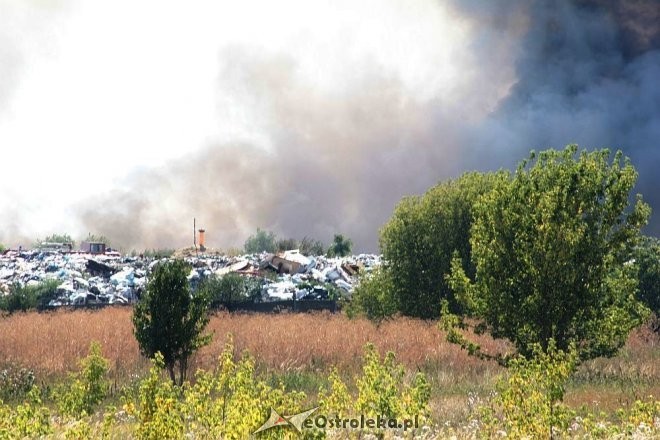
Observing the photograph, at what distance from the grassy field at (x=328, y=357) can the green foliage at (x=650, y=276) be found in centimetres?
460

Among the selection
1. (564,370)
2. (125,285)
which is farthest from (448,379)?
(125,285)

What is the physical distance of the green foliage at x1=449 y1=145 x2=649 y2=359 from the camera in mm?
13250

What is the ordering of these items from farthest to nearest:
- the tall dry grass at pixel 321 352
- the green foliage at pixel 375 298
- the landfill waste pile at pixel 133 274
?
the landfill waste pile at pixel 133 274
the green foliage at pixel 375 298
the tall dry grass at pixel 321 352

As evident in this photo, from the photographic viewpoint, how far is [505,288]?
13.6 m

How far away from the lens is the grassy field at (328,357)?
1512cm

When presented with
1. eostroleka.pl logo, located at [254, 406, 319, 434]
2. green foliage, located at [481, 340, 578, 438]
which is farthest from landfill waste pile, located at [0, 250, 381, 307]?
eostroleka.pl logo, located at [254, 406, 319, 434]

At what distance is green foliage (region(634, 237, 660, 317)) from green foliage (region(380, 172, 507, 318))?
21.0 feet

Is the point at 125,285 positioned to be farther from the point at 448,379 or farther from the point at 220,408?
the point at 220,408

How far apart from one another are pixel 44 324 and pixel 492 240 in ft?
52.9

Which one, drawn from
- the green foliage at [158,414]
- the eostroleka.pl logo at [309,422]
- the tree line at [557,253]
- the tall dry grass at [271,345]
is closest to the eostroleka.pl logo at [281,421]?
the eostroleka.pl logo at [309,422]

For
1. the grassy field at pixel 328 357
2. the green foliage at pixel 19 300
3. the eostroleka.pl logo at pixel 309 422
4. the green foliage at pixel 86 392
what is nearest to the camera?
the eostroleka.pl logo at pixel 309 422

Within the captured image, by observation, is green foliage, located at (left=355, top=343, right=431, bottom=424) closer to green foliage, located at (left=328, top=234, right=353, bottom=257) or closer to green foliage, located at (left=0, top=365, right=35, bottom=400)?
green foliage, located at (left=0, top=365, right=35, bottom=400)

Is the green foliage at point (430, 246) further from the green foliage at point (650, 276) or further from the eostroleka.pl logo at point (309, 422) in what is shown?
the eostroleka.pl logo at point (309, 422)

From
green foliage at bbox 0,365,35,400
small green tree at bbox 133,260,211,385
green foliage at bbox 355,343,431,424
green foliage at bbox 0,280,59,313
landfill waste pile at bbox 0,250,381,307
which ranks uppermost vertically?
landfill waste pile at bbox 0,250,381,307
